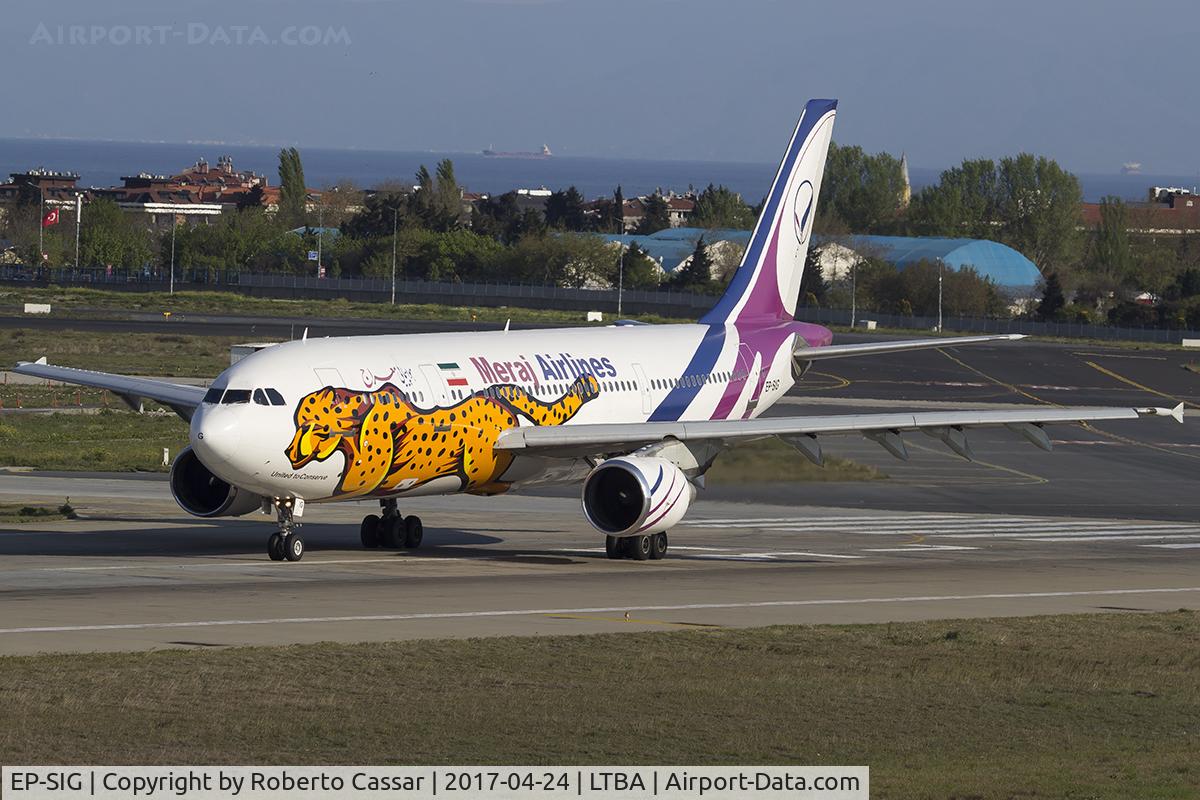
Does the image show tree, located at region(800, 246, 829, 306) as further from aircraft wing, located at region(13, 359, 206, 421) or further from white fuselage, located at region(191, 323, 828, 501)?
aircraft wing, located at region(13, 359, 206, 421)

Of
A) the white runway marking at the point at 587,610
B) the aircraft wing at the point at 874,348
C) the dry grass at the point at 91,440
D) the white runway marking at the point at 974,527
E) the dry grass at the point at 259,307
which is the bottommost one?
the dry grass at the point at 91,440

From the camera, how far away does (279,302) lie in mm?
166875

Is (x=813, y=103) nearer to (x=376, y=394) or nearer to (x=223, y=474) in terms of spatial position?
(x=376, y=394)

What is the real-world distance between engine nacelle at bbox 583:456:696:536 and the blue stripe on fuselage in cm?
596

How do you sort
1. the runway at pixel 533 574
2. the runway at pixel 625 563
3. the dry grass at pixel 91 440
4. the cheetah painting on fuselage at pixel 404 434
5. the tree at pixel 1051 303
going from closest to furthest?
the runway at pixel 533 574, the runway at pixel 625 563, the cheetah painting on fuselage at pixel 404 434, the dry grass at pixel 91 440, the tree at pixel 1051 303

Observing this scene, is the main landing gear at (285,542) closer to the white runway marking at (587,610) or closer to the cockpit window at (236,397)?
the cockpit window at (236,397)

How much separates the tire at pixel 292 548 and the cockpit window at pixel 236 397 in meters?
3.86

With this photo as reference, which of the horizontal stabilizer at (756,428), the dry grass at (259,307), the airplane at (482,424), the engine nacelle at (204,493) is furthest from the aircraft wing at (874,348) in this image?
the dry grass at (259,307)

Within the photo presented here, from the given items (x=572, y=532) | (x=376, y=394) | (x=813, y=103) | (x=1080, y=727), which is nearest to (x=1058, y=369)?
(x=813, y=103)

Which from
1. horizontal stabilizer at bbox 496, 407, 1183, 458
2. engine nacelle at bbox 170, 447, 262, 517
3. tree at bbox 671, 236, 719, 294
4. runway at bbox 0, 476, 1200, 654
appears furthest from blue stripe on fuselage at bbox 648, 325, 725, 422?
tree at bbox 671, 236, 719, 294

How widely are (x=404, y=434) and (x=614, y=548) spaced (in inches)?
238

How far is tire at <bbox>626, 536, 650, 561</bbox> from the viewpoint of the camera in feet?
134

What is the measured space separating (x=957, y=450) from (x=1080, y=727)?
63.7ft

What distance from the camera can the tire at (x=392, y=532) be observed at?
1652 inches
